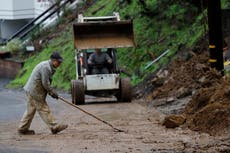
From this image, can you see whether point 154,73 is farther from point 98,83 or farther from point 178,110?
point 178,110

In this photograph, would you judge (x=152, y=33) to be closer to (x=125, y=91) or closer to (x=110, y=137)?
(x=125, y=91)

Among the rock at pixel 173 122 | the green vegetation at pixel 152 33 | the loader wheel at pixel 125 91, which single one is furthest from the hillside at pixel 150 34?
the rock at pixel 173 122

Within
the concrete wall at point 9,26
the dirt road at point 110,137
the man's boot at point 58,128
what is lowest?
the dirt road at point 110,137

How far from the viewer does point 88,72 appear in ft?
72.6

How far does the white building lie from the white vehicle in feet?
58.1

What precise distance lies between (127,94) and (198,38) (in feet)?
10.7

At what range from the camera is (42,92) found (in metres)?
14.6

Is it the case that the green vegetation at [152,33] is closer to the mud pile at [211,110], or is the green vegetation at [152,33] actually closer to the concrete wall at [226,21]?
the concrete wall at [226,21]

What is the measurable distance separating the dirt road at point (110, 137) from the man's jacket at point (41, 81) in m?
0.90

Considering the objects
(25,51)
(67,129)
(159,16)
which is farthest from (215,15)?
(25,51)

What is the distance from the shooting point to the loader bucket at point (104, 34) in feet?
73.2

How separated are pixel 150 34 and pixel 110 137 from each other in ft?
45.6

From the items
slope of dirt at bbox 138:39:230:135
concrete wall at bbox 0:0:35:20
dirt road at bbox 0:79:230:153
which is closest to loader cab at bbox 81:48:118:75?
slope of dirt at bbox 138:39:230:135

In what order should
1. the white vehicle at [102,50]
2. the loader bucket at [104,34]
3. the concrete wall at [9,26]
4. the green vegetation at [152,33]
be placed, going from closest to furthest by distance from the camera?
the white vehicle at [102,50], the loader bucket at [104,34], the green vegetation at [152,33], the concrete wall at [9,26]
